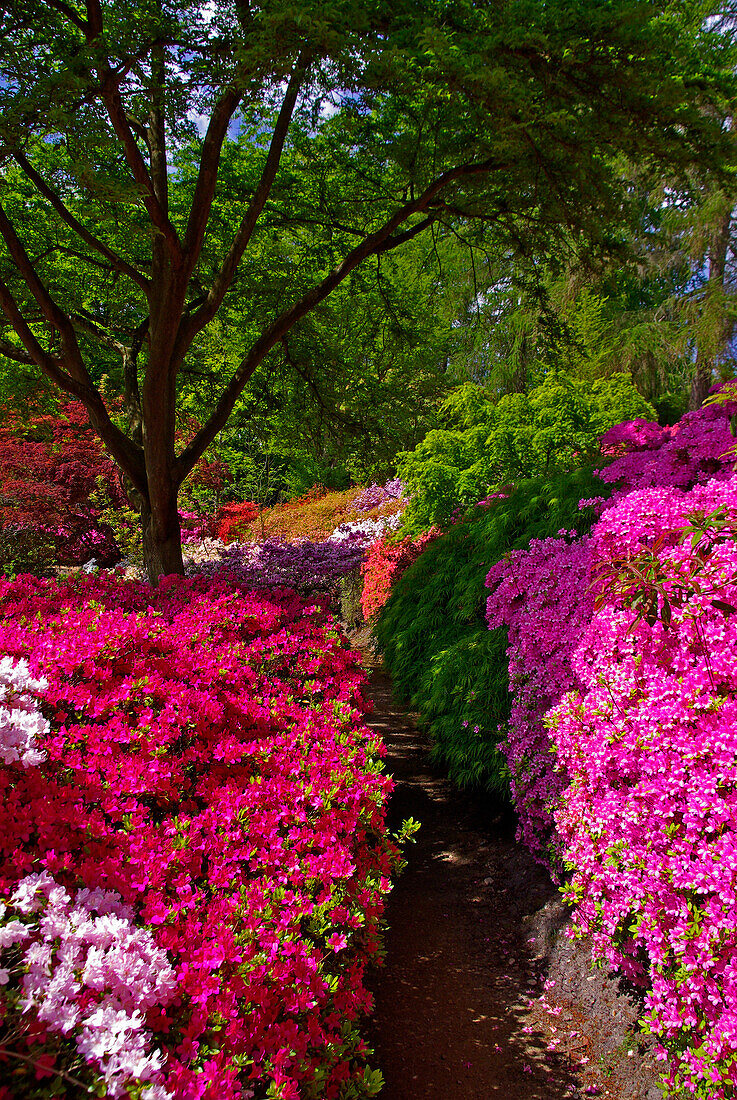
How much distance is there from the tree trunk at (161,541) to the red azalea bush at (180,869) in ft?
10.8

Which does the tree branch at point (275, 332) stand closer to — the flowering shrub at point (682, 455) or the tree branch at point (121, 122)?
the tree branch at point (121, 122)

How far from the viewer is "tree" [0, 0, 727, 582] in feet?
11.9

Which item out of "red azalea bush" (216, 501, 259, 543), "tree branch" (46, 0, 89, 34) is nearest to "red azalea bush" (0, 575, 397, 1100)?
"tree branch" (46, 0, 89, 34)

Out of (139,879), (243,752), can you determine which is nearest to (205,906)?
(139,879)

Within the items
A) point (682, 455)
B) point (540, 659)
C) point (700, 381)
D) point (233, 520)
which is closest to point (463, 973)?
point (540, 659)

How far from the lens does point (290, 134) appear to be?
21.9 feet

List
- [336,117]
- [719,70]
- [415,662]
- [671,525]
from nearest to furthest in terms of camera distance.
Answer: [671,525]
[719,70]
[415,662]
[336,117]

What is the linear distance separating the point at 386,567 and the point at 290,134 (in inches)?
196

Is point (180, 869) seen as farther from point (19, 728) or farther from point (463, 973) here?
point (463, 973)

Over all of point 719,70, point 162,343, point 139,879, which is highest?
point 719,70

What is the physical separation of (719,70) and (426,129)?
8.29 ft

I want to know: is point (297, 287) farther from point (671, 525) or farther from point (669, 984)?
point (669, 984)

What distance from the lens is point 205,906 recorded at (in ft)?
4.69

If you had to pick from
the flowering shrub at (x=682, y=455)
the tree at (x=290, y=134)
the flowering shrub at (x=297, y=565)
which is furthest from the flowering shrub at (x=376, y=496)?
the flowering shrub at (x=682, y=455)
